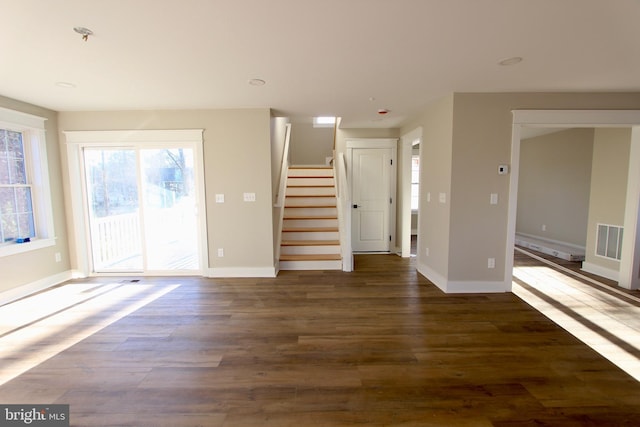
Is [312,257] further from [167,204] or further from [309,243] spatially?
[167,204]

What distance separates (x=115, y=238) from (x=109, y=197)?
0.73 m

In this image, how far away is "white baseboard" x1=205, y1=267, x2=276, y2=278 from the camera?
4.04 metres

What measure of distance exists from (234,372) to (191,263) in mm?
2732

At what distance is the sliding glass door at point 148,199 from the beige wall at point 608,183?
5969mm

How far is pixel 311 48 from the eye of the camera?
2.14m

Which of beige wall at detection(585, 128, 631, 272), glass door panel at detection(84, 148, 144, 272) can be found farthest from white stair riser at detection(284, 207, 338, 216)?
beige wall at detection(585, 128, 631, 272)

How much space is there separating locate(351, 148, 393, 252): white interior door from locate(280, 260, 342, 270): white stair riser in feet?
3.91

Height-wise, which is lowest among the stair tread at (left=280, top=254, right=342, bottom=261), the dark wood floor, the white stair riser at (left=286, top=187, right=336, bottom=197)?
the dark wood floor

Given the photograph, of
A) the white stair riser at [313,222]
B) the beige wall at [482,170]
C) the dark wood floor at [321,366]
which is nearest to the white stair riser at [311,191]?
the white stair riser at [313,222]

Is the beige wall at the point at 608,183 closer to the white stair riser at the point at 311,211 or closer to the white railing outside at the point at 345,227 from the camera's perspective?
the white railing outside at the point at 345,227

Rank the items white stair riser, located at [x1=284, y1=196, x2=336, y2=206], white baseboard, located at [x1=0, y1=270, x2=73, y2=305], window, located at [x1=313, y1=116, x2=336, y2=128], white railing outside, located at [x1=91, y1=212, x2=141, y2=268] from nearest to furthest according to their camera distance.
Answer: white baseboard, located at [x1=0, y1=270, x2=73, y2=305], white railing outside, located at [x1=91, y1=212, x2=141, y2=268], white stair riser, located at [x1=284, y1=196, x2=336, y2=206], window, located at [x1=313, y1=116, x2=336, y2=128]

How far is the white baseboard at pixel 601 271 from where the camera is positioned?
382cm

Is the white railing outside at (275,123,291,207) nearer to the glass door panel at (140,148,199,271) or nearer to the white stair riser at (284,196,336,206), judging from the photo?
the white stair riser at (284,196,336,206)

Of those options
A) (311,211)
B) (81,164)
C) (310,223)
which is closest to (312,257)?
(310,223)
